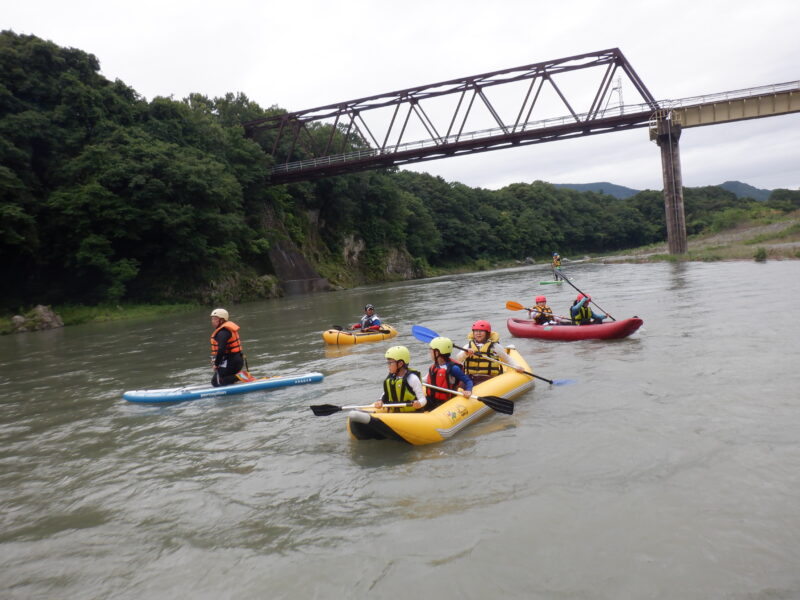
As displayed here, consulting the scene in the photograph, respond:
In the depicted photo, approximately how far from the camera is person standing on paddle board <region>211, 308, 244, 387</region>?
9.05m

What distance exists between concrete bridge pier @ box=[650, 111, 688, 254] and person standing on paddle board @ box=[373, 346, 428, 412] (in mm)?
32183

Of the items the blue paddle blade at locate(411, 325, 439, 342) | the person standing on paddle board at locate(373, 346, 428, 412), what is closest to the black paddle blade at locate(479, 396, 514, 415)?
the person standing on paddle board at locate(373, 346, 428, 412)

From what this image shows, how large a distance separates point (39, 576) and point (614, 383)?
690cm

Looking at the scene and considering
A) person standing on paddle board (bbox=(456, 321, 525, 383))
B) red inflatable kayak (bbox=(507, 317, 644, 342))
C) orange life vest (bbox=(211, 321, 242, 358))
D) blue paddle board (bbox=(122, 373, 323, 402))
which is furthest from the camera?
red inflatable kayak (bbox=(507, 317, 644, 342))

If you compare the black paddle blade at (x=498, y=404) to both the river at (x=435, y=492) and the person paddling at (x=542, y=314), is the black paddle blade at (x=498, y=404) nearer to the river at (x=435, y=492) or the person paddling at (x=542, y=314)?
the river at (x=435, y=492)

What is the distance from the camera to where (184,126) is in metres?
35.7

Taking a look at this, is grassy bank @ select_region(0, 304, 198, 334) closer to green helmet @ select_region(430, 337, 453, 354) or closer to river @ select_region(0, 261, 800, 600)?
river @ select_region(0, 261, 800, 600)

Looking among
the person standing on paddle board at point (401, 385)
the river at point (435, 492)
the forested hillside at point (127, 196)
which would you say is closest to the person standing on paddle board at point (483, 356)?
the river at point (435, 492)

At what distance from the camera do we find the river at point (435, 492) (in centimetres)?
367

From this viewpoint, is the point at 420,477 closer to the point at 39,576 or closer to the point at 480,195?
the point at 39,576

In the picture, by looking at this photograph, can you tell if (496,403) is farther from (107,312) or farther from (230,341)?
(107,312)

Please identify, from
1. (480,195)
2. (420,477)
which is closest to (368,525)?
(420,477)

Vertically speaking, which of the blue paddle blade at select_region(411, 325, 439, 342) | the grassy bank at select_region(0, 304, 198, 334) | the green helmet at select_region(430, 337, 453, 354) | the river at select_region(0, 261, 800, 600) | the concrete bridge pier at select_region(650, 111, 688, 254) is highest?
the concrete bridge pier at select_region(650, 111, 688, 254)

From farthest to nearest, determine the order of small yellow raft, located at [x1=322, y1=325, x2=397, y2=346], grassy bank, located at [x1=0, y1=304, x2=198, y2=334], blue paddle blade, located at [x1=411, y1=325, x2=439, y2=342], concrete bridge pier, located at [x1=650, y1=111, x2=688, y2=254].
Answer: concrete bridge pier, located at [x1=650, y1=111, x2=688, y2=254] < grassy bank, located at [x1=0, y1=304, x2=198, y2=334] < small yellow raft, located at [x1=322, y1=325, x2=397, y2=346] < blue paddle blade, located at [x1=411, y1=325, x2=439, y2=342]
